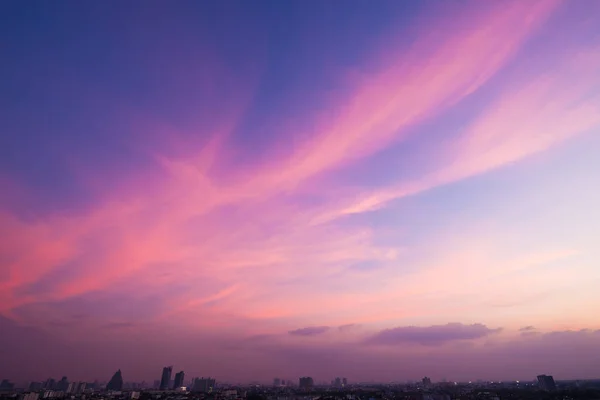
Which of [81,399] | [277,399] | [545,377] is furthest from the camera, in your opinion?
[545,377]

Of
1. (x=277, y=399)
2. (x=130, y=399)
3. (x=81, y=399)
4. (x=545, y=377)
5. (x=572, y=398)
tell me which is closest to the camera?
(x=572, y=398)

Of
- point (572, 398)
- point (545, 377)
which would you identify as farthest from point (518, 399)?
point (545, 377)

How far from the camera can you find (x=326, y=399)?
127688 mm

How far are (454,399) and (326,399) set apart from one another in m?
45.0

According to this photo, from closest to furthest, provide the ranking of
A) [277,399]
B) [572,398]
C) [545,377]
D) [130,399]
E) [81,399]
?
1. [572,398]
2. [277,399]
3. [81,399]
4. [130,399]
5. [545,377]

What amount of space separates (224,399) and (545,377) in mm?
154888

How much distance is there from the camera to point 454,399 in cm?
11450

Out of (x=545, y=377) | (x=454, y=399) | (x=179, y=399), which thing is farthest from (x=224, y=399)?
(x=545, y=377)

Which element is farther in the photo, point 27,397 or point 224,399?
point 224,399

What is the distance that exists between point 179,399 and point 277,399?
4256 centimetres

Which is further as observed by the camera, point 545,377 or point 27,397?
point 545,377

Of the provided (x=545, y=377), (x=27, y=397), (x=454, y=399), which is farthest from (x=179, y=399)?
(x=545, y=377)

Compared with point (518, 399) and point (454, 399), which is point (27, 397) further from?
point (518, 399)

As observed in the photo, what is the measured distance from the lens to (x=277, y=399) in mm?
114438
